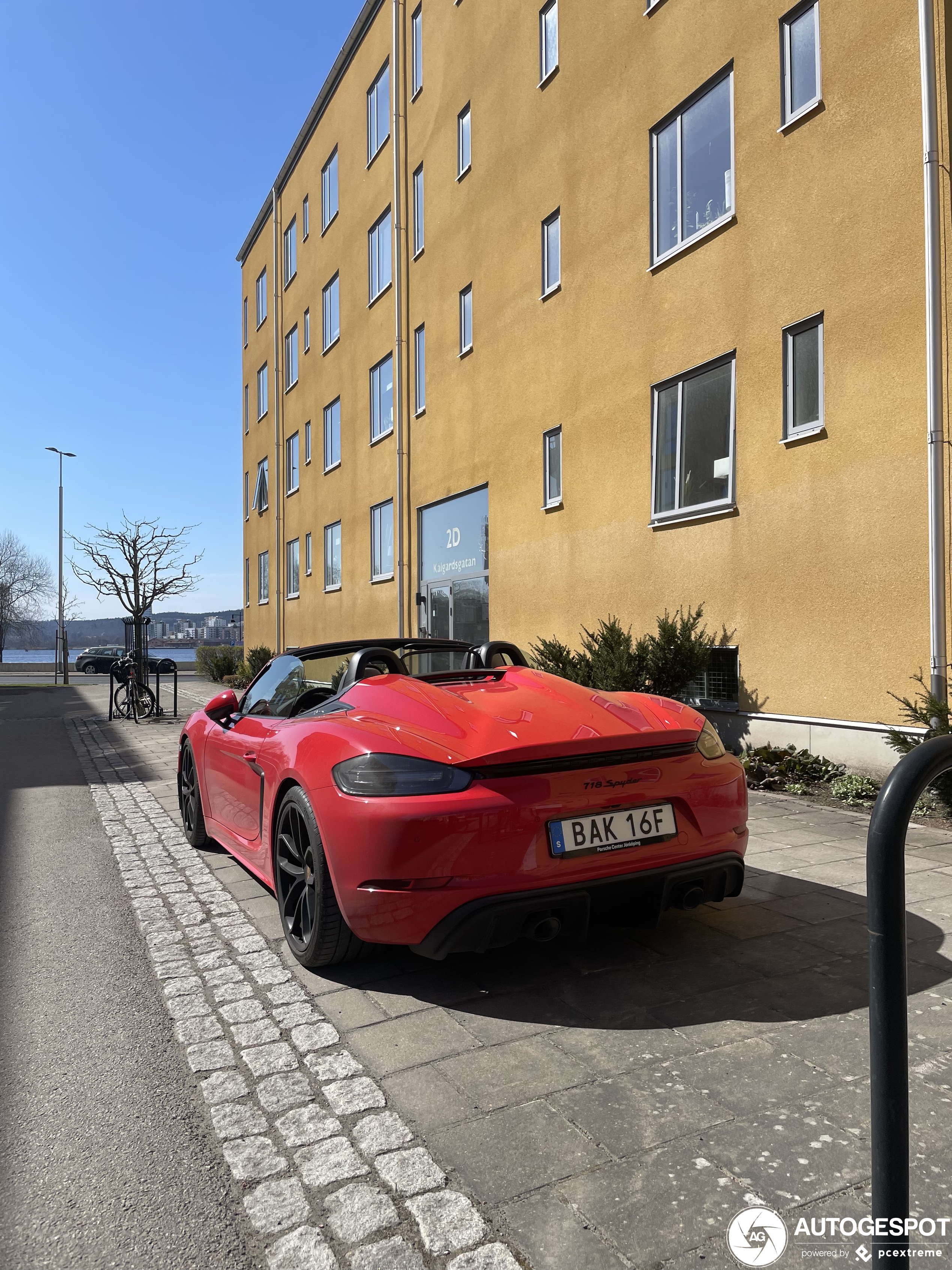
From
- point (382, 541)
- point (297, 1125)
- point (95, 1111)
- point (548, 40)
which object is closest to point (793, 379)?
point (548, 40)

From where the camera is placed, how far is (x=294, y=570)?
26422mm

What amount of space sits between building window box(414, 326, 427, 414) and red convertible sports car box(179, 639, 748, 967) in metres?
13.4

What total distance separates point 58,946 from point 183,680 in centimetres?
3305

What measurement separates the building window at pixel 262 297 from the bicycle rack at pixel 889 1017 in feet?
101

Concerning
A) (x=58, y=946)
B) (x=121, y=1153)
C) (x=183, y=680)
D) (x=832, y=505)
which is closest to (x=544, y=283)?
(x=832, y=505)

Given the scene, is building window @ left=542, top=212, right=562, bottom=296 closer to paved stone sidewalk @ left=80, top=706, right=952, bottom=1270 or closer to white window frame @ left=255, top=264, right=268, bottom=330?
paved stone sidewalk @ left=80, top=706, right=952, bottom=1270

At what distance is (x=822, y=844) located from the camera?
5.57 meters

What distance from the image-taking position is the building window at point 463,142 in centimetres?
1523

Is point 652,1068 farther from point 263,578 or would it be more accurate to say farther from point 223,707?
point 263,578

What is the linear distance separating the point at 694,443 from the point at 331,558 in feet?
47.2

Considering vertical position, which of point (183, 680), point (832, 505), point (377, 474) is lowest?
point (183, 680)

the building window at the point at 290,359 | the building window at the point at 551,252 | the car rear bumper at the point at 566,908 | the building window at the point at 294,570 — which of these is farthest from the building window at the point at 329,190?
the car rear bumper at the point at 566,908

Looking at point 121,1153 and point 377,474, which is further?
point 377,474

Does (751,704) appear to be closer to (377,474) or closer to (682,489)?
(682,489)
